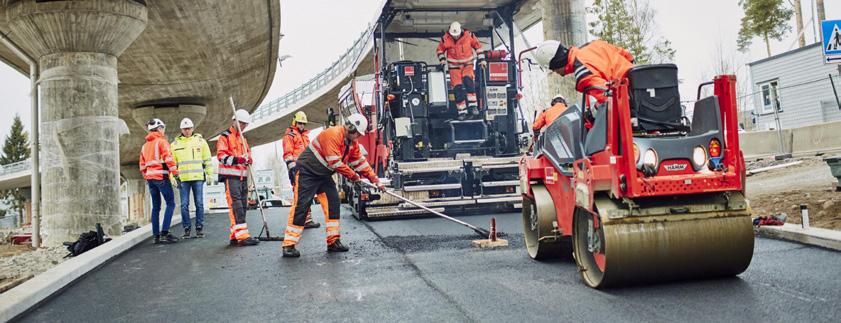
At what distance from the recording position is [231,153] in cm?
796

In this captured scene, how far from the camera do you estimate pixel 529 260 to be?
5586mm

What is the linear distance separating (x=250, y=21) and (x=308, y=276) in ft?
45.7

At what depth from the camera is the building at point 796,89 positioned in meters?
20.0

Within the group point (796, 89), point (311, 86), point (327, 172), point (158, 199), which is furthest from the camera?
point (311, 86)

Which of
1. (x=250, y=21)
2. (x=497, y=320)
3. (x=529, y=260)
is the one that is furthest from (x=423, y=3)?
(x=250, y=21)

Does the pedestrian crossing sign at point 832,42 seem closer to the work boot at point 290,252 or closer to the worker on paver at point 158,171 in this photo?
the work boot at point 290,252

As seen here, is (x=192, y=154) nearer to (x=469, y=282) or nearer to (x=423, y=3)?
(x=423, y=3)

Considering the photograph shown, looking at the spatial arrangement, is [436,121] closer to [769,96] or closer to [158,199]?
[158,199]

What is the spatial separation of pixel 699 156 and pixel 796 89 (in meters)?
20.2

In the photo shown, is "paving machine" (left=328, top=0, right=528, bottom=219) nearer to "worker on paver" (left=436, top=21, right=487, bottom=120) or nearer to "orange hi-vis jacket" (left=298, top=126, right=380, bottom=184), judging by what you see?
"worker on paver" (left=436, top=21, right=487, bottom=120)

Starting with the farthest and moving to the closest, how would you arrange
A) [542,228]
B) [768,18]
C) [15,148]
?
1. [15,148]
2. [768,18]
3. [542,228]

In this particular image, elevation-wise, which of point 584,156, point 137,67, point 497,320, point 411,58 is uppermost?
point 137,67

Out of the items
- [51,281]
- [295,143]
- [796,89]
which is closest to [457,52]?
[295,143]

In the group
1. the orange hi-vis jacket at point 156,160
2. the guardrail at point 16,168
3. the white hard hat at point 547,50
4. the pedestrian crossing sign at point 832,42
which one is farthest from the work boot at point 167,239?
the guardrail at point 16,168
